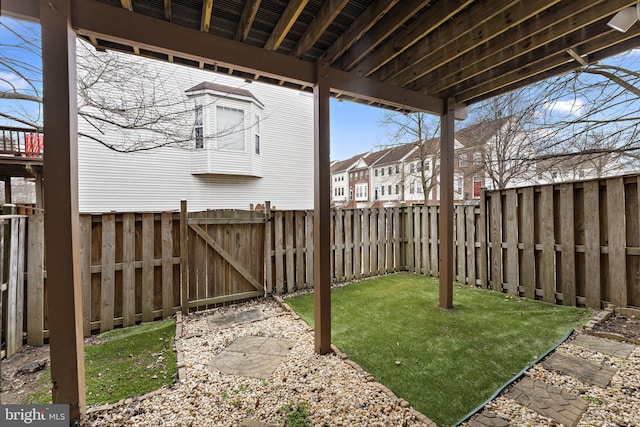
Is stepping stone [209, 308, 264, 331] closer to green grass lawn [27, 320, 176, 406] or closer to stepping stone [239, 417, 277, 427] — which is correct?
green grass lawn [27, 320, 176, 406]

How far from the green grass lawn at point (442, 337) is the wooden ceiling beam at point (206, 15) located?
3333mm

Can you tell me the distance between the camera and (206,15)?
6.90 feet

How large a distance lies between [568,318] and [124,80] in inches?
325

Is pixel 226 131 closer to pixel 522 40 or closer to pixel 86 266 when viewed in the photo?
pixel 86 266

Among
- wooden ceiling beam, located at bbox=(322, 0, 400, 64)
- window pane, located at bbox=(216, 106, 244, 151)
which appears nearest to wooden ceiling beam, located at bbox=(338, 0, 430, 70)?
wooden ceiling beam, located at bbox=(322, 0, 400, 64)

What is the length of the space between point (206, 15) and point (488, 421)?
367 centimetres

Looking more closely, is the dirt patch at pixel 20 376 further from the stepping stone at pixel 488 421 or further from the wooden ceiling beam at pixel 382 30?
the wooden ceiling beam at pixel 382 30

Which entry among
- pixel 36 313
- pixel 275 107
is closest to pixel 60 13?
pixel 36 313

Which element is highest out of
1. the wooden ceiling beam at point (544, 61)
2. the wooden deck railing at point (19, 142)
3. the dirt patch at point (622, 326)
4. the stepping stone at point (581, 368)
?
the wooden deck railing at point (19, 142)

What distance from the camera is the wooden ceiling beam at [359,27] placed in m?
2.08

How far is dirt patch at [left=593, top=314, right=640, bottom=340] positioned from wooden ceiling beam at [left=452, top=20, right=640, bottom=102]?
3.08m

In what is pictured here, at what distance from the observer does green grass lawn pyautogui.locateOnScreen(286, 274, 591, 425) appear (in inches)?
86.6

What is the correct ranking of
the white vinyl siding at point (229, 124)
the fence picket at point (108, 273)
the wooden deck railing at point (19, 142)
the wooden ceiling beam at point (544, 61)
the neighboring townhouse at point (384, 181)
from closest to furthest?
the wooden ceiling beam at point (544, 61) < the fence picket at point (108, 273) < the wooden deck railing at point (19, 142) < the white vinyl siding at point (229, 124) < the neighboring townhouse at point (384, 181)

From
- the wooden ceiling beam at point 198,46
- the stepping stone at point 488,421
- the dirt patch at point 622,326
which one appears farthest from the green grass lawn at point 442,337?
the wooden ceiling beam at point 198,46
